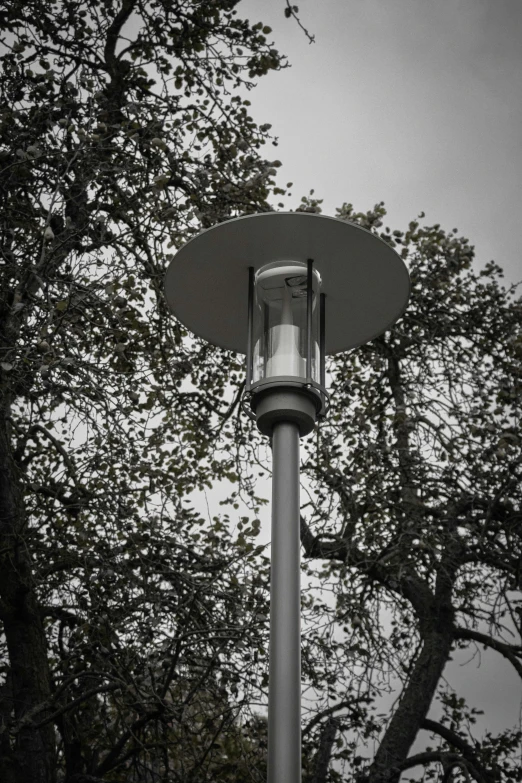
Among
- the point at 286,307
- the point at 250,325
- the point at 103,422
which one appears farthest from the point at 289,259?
the point at 103,422

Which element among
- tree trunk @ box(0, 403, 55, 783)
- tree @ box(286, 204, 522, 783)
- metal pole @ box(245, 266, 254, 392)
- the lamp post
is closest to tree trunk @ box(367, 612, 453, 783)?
tree @ box(286, 204, 522, 783)

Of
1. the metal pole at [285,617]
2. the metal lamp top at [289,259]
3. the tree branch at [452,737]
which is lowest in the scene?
the metal pole at [285,617]

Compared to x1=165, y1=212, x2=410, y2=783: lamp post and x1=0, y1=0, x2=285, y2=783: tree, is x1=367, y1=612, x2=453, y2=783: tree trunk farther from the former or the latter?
x1=165, y1=212, x2=410, y2=783: lamp post

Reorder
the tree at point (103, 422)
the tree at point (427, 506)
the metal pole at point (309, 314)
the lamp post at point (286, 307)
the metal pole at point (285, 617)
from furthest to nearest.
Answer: the tree at point (427, 506)
the tree at point (103, 422)
the metal pole at point (309, 314)
the lamp post at point (286, 307)
the metal pole at point (285, 617)

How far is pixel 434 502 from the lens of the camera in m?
8.45

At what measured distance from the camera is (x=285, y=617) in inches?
107

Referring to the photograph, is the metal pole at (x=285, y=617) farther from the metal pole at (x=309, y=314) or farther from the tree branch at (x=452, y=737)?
the tree branch at (x=452, y=737)

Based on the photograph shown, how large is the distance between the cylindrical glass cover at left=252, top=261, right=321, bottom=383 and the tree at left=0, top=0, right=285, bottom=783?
1513 millimetres

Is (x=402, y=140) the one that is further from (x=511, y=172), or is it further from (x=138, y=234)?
(x=138, y=234)

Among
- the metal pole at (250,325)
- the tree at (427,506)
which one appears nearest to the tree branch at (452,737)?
the tree at (427,506)

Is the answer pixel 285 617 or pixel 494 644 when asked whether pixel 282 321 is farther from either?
pixel 494 644

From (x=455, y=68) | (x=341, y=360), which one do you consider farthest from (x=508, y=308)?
(x=455, y=68)

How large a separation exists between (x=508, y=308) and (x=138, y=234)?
4.00 meters

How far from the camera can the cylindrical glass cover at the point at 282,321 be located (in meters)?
3.10
